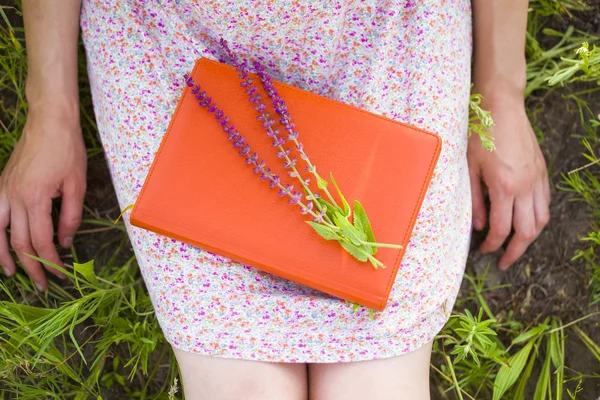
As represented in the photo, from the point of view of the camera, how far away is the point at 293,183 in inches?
45.4

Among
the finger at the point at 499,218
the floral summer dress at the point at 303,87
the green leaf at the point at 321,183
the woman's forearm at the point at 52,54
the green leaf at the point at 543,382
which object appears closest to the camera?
the green leaf at the point at 321,183

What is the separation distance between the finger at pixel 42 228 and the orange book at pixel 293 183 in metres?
0.33

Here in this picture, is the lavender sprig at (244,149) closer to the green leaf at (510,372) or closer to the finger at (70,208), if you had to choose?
the finger at (70,208)

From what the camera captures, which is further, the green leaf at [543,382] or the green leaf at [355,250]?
the green leaf at [543,382]

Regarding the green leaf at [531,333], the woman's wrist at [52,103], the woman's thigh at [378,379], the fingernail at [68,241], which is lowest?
the green leaf at [531,333]

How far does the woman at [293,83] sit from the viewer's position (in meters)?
1.22

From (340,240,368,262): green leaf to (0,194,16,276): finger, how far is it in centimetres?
78

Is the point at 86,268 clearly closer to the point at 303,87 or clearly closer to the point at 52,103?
the point at 52,103

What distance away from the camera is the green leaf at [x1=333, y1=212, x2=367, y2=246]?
1.09m

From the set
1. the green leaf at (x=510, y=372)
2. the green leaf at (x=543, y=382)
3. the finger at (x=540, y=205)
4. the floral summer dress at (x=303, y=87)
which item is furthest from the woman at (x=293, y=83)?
the green leaf at (x=543, y=382)

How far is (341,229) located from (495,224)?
0.56 metres

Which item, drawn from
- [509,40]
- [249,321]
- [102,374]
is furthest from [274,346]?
[509,40]

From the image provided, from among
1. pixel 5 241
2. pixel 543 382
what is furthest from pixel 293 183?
pixel 543 382

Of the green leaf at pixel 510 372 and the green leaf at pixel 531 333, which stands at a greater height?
the green leaf at pixel 531 333
